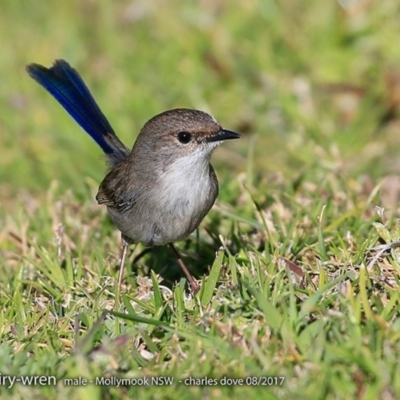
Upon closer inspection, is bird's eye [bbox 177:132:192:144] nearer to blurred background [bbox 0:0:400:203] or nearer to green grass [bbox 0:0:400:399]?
green grass [bbox 0:0:400:399]

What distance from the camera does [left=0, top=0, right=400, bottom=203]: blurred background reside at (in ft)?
24.3

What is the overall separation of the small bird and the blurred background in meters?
1.60

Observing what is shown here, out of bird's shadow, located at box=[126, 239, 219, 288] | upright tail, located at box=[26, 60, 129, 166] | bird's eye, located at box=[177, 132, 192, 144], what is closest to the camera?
bird's eye, located at box=[177, 132, 192, 144]

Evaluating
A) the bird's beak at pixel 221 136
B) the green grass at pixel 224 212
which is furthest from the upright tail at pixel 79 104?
the bird's beak at pixel 221 136

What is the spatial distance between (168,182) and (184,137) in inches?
10.8

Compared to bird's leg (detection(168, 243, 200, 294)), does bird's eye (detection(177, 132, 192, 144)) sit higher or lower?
higher

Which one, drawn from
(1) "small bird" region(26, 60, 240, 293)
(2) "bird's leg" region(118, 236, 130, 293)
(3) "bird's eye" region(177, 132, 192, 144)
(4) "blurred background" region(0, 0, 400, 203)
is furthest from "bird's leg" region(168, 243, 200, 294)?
(4) "blurred background" region(0, 0, 400, 203)

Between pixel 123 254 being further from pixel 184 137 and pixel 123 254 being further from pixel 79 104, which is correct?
pixel 79 104

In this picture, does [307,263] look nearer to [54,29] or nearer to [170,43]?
[170,43]

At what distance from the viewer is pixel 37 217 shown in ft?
20.1

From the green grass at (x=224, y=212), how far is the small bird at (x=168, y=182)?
0.87 feet

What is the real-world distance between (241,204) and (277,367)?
2.41 m

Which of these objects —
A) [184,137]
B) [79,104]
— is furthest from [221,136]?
[79,104]

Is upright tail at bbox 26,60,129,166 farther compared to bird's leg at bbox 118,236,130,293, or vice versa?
upright tail at bbox 26,60,129,166
